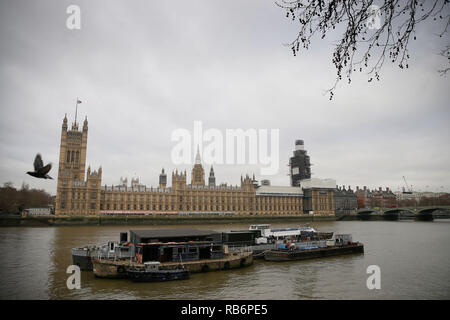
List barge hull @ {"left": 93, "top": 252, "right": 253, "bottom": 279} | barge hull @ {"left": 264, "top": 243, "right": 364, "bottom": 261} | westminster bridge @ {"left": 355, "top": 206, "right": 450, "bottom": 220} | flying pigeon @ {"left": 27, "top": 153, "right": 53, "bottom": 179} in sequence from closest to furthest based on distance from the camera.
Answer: flying pigeon @ {"left": 27, "top": 153, "right": 53, "bottom": 179} < barge hull @ {"left": 93, "top": 252, "right": 253, "bottom": 279} < barge hull @ {"left": 264, "top": 243, "right": 364, "bottom": 261} < westminster bridge @ {"left": 355, "top": 206, "right": 450, "bottom": 220}

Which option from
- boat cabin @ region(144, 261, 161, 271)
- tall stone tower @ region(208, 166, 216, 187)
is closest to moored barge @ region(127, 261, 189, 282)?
boat cabin @ region(144, 261, 161, 271)

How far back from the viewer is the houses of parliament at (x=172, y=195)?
91.4 m

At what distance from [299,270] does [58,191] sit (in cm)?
8606

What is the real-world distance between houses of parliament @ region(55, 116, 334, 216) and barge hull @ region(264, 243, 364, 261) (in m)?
76.3

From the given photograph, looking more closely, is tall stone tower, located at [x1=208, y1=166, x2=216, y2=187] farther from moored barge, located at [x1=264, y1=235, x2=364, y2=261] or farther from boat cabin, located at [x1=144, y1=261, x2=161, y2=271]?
boat cabin, located at [x1=144, y1=261, x2=161, y2=271]

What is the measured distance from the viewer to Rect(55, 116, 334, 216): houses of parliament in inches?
3597

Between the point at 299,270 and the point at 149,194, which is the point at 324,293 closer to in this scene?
the point at 299,270

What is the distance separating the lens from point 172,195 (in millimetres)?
107250

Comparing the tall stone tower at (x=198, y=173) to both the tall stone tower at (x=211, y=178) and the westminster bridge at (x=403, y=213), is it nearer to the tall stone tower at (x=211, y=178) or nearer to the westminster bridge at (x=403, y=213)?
the tall stone tower at (x=211, y=178)

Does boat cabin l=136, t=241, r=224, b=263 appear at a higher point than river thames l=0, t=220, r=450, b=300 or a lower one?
higher

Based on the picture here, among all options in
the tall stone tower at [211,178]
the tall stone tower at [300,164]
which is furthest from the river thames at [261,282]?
the tall stone tower at [300,164]

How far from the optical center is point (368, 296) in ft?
57.3

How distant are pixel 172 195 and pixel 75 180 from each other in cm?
3304
